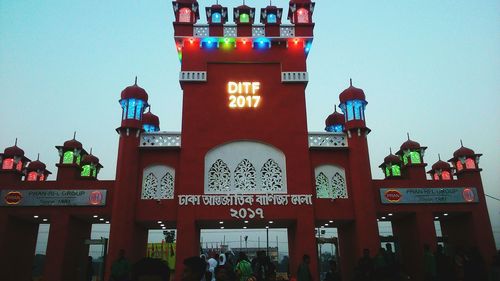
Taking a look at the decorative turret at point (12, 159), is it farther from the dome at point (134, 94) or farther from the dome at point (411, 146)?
the dome at point (411, 146)

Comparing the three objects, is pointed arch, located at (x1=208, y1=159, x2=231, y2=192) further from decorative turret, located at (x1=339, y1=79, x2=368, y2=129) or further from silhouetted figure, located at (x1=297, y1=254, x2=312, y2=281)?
→ silhouetted figure, located at (x1=297, y1=254, x2=312, y2=281)

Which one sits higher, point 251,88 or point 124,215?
point 251,88

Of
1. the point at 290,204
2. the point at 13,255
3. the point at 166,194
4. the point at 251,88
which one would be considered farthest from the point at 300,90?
the point at 13,255

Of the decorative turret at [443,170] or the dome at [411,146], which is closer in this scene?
the dome at [411,146]

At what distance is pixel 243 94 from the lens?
20891 mm

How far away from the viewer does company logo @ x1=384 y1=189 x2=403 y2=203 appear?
67.0ft

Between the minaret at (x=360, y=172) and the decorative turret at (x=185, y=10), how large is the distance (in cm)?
932

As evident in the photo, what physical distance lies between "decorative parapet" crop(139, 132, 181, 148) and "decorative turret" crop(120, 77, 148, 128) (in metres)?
0.75

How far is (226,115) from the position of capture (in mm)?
20438

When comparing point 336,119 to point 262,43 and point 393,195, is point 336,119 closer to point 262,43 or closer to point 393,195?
point 393,195

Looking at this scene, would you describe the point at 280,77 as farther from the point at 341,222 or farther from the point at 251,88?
the point at 341,222

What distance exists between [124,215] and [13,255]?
762cm

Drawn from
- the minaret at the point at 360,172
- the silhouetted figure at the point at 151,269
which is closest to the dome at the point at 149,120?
the minaret at the point at 360,172

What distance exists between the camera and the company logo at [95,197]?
65.4ft
